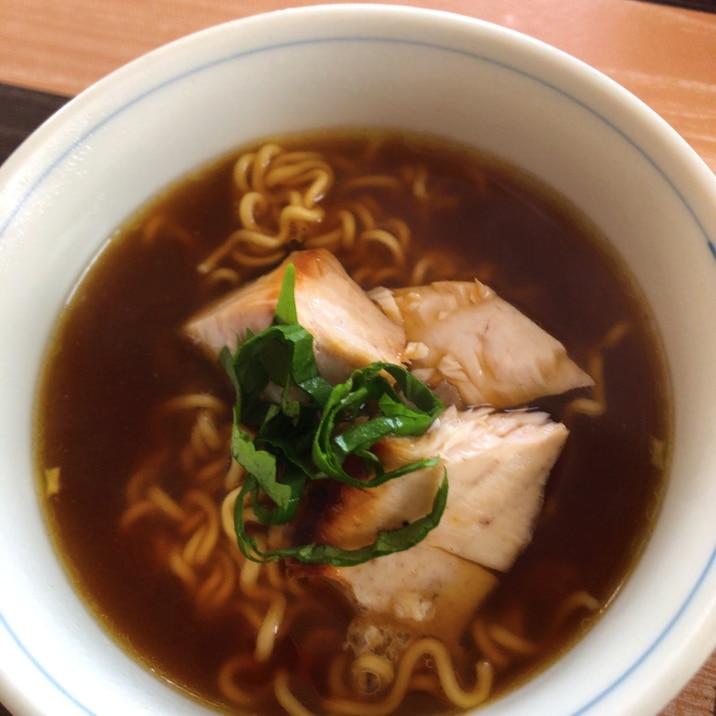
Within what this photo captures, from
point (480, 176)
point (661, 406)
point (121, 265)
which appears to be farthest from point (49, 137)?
point (661, 406)

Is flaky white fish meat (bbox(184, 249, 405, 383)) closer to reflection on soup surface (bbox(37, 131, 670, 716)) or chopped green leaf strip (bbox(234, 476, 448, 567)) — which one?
reflection on soup surface (bbox(37, 131, 670, 716))

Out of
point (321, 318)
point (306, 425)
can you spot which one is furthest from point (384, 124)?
point (306, 425)

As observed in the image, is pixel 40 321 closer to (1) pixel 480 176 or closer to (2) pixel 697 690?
(1) pixel 480 176

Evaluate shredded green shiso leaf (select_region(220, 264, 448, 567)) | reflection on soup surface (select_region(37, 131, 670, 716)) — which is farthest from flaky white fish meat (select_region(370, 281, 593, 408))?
shredded green shiso leaf (select_region(220, 264, 448, 567))

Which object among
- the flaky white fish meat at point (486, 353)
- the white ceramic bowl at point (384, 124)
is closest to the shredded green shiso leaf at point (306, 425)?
the flaky white fish meat at point (486, 353)

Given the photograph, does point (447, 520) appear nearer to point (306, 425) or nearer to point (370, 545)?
point (370, 545)
